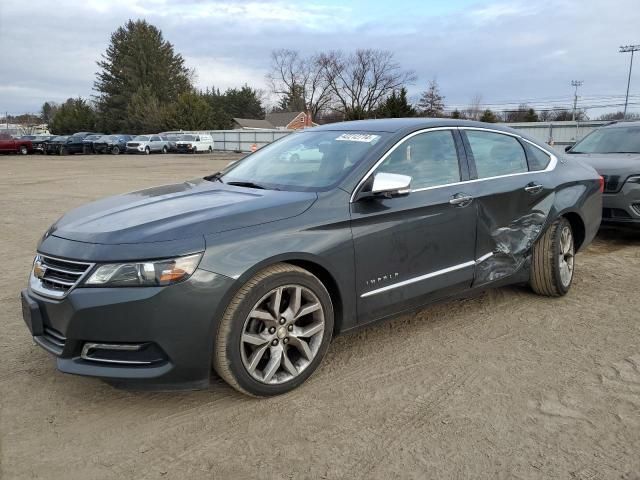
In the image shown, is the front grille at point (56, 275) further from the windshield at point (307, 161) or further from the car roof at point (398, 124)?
the car roof at point (398, 124)

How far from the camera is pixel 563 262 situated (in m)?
4.80

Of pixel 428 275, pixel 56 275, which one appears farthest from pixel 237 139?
pixel 56 275

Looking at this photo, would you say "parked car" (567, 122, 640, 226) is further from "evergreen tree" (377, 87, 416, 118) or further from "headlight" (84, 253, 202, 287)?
"evergreen tree" (377, 87, 416, 118)

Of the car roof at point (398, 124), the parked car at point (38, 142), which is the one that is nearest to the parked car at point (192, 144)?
the parked car at point (38, 142)

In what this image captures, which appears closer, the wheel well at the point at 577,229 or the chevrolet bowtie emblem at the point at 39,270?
the chevrolet bowtie emblem at the point at 39,270

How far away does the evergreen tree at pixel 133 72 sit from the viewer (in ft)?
225

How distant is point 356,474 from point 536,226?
9.46 ft

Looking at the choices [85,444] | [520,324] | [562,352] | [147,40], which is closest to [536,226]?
[520,324]

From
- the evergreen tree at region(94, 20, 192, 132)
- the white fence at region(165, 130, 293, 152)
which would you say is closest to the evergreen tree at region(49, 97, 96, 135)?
the evergreen tree at region(94, 20, 192, 132)

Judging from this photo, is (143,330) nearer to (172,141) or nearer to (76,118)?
(172,141)

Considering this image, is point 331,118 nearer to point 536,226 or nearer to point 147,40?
point 147,40

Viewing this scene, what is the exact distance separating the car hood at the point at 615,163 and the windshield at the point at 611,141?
28 centimetres

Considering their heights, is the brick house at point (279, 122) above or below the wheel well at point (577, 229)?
above

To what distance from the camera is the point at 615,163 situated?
22.8 feet
